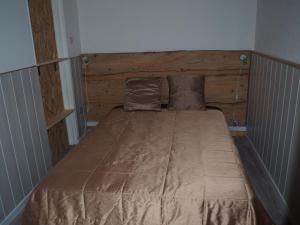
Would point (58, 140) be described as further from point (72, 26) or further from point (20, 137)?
point (72, 26)

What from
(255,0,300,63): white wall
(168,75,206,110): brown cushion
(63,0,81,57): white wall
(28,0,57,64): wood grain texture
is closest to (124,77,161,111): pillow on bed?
(168,75,206,110): brown cushion

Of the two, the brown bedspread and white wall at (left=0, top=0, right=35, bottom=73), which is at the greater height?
white wall at (left=0, top=0, right=35, bottom=73)

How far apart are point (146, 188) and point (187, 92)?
1.67 meters

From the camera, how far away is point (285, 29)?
2.05 meters

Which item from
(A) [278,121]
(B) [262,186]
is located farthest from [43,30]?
(B) [262,186]

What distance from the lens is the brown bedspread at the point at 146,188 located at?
142 centimetres

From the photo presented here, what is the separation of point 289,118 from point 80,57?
95.4 inches

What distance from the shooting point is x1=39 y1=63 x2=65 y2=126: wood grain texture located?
2648 millimetres

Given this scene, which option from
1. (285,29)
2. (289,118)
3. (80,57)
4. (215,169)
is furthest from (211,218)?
(80,57)

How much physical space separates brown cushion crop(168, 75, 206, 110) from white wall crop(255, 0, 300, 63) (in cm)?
75

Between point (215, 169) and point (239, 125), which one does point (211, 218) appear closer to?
point (215, 169)

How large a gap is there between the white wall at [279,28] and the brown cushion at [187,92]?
75 centimetres

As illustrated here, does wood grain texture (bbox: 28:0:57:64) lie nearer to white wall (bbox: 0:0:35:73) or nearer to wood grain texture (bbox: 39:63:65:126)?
wood grain texture (bbox: 39:63:65:126)

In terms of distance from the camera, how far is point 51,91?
280cm
